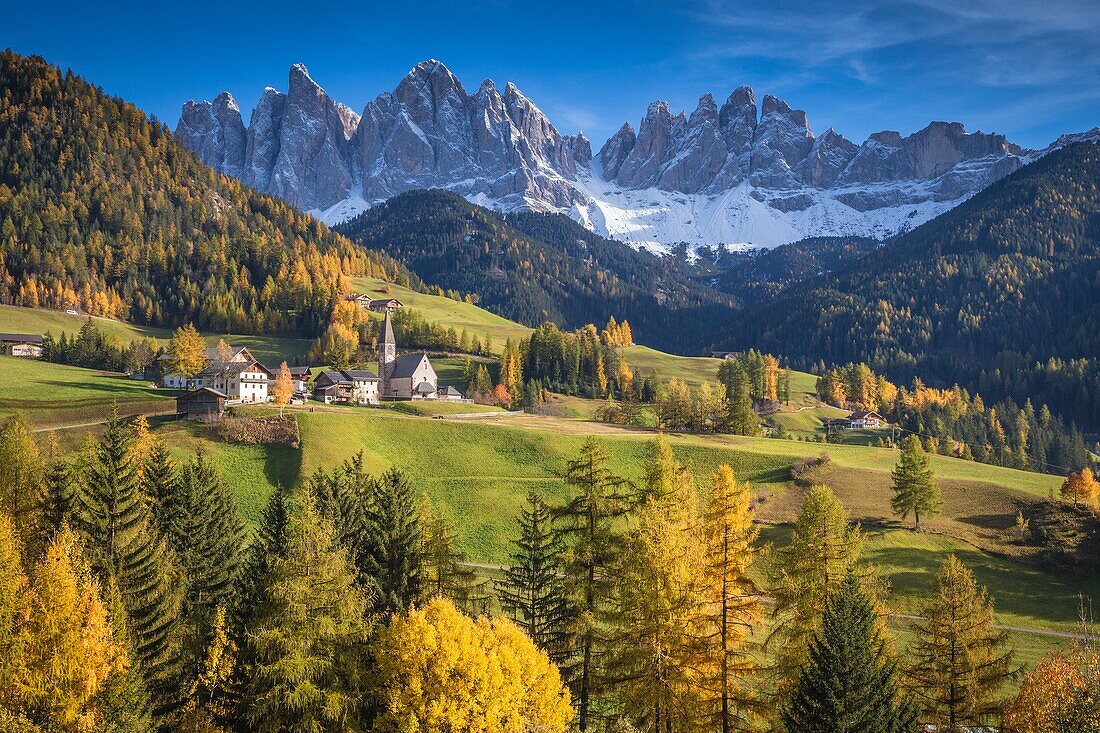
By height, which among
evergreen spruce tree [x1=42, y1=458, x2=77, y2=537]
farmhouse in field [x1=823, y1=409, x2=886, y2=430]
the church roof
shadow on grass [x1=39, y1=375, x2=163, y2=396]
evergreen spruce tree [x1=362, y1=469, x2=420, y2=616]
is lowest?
evergreen spruce tree [x1=362, y1=469, x2=420, y2=616]

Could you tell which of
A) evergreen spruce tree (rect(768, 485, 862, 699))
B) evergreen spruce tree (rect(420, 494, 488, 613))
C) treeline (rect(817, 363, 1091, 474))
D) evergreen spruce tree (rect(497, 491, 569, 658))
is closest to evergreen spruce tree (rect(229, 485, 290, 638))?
evergreen spruce tree (rect(420, 494, 488, 613))

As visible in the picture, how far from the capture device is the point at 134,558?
3212 centimetres

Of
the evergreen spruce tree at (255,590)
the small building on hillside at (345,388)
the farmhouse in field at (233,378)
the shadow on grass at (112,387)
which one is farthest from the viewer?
the small building on hillside at (345,388)

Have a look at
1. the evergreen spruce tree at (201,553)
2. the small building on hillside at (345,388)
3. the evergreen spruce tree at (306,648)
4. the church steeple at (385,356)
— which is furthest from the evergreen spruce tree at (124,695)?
the church steeple at (385,356)

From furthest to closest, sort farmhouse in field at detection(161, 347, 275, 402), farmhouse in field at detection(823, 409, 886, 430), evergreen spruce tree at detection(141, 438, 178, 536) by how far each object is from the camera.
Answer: farmhouse in field at detection(823, 409, 886, 430)
farmhouse in field at detection(161, 347, 275, 402)
evergreen spruce tree at detection(141, 438, 178, 536)

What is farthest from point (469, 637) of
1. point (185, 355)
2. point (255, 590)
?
point (185, 355)

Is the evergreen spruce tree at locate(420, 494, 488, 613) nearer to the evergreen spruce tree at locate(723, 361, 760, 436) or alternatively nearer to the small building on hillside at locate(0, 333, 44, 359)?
the evergreen spruce tree at locate(723, 361, 760, 436)

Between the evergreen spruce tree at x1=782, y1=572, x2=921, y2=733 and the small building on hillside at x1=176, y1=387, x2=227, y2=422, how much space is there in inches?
2835

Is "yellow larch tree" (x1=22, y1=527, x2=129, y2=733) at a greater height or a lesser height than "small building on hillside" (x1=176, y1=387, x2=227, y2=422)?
lesser

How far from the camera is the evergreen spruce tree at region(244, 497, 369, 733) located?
25172 mm

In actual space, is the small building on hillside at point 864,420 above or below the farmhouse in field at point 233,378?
below

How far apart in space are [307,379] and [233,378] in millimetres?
23971

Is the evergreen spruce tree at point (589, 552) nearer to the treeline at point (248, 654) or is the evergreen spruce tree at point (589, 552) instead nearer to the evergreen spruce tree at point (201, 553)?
the treeline at point (248, 654)

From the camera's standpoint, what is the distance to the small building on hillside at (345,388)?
11794cm
